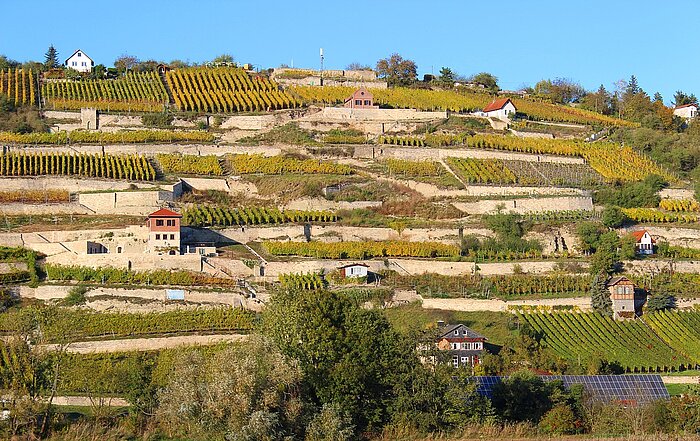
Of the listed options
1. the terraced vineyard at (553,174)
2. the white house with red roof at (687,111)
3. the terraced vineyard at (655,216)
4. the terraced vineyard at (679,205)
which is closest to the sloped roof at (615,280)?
the terraced vineyard at (655,216)

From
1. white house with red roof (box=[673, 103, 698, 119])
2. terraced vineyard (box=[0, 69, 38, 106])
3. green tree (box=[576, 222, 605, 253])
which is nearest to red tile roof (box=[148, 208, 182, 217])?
green tree (box=[576, 222, 605, 253])

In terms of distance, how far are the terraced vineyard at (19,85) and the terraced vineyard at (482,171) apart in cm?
2410

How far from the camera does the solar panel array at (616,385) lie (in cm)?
4197

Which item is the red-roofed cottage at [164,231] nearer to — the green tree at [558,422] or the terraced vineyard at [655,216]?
the green tree at [558,422]

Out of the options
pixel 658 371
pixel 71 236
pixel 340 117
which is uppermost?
pixel 340 117

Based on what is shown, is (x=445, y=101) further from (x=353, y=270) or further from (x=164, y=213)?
(x=164, y=213)

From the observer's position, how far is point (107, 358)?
44406mm

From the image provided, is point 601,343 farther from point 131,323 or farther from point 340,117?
point 340,117

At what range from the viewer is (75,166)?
194ft

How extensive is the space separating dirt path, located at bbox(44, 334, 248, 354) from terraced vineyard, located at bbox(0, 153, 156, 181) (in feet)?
48.6

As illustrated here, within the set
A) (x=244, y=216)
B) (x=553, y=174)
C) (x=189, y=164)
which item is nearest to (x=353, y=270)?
(x=244, y=216)

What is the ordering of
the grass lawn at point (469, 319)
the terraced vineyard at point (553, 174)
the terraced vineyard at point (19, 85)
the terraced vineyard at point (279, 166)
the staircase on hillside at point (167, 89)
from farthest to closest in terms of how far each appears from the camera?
the staircase on hillside at point (167, 89), the terraced vineyard at point (19, 85), the terraced vineyard at point (553, 174), the terraced vineyard at point (279, 166), the grass lawn at point (469, 319)

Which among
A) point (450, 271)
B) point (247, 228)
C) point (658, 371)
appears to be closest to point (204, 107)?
point (247, 228)

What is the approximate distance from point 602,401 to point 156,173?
27459 millimetres
